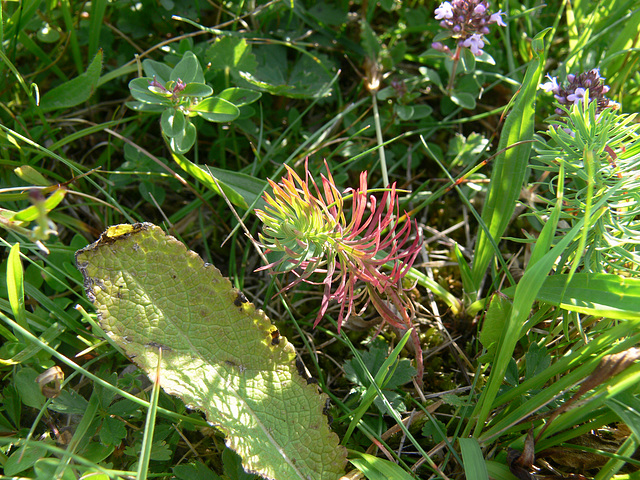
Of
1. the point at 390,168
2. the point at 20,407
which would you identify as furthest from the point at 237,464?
the point at 390,168

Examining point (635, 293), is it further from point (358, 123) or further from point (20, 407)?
point (20, 407)

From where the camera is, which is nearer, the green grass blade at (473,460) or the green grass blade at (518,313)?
the green grass blade at (518,313)

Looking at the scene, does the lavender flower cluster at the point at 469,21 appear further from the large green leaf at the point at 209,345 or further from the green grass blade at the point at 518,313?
the large green leaf at the point at 209,345

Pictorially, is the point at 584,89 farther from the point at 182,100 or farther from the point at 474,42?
the point at 182,100

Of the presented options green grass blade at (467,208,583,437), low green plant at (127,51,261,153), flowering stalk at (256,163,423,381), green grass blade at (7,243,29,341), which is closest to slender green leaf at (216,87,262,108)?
low green plant at (127,51,261,153)

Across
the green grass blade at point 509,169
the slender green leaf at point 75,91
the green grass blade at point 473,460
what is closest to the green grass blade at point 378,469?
the green grass blade at point 473,460

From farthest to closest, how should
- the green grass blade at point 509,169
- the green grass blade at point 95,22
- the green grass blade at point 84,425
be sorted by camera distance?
the green grass blade at point 95,22, the green grass blade at point 509,169, the green grass blade at point 84,425

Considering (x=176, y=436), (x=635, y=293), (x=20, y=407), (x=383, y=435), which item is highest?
(x=635, y=293)
